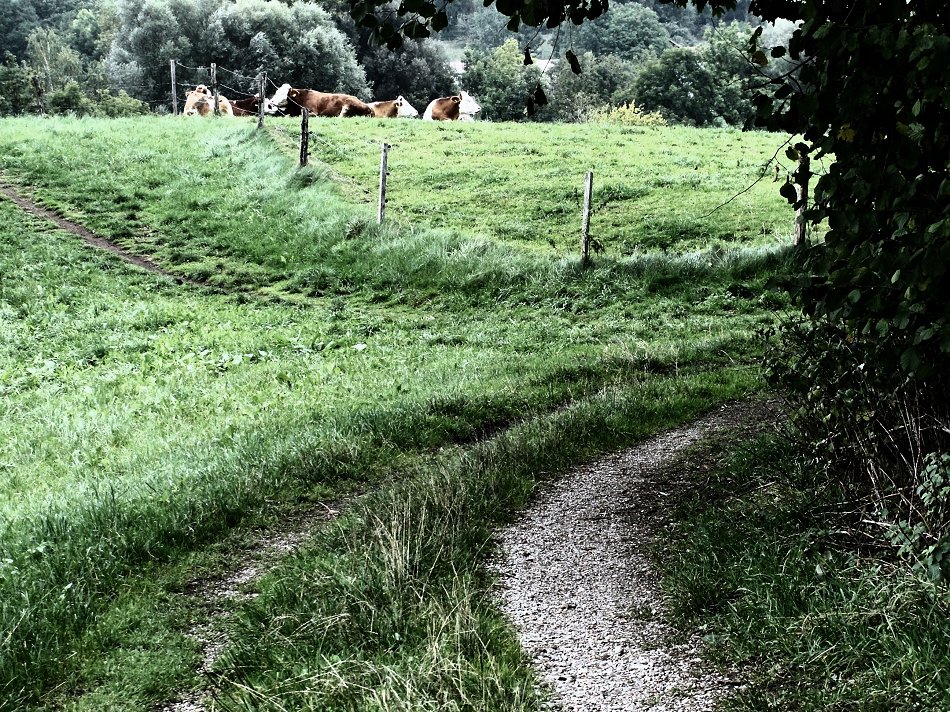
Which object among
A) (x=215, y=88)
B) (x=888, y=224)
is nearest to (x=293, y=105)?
(x=215, y=88)

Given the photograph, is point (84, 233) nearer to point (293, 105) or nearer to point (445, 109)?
point (293, 105)

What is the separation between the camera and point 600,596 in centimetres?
528

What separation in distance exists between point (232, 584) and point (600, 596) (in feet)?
8.53

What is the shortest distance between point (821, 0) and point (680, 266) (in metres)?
11.9

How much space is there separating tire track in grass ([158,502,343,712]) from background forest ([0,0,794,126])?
35.6 meters

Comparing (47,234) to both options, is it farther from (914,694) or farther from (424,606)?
(914,694)

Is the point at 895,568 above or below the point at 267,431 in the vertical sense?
above

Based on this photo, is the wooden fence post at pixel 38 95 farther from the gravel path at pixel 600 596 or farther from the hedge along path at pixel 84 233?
the gravel path at pixel 600 596

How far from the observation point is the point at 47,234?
21.1 m

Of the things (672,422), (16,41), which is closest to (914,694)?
(672,422)

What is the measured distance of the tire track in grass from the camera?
190 inches

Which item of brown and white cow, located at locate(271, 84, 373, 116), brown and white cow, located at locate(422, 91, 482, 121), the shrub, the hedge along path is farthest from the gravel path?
the shrub

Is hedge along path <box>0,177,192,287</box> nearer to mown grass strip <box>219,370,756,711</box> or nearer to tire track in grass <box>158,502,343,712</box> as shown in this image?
tire track in grass <box>158,502,343,712</box>

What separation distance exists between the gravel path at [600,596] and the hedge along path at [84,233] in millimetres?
13637
